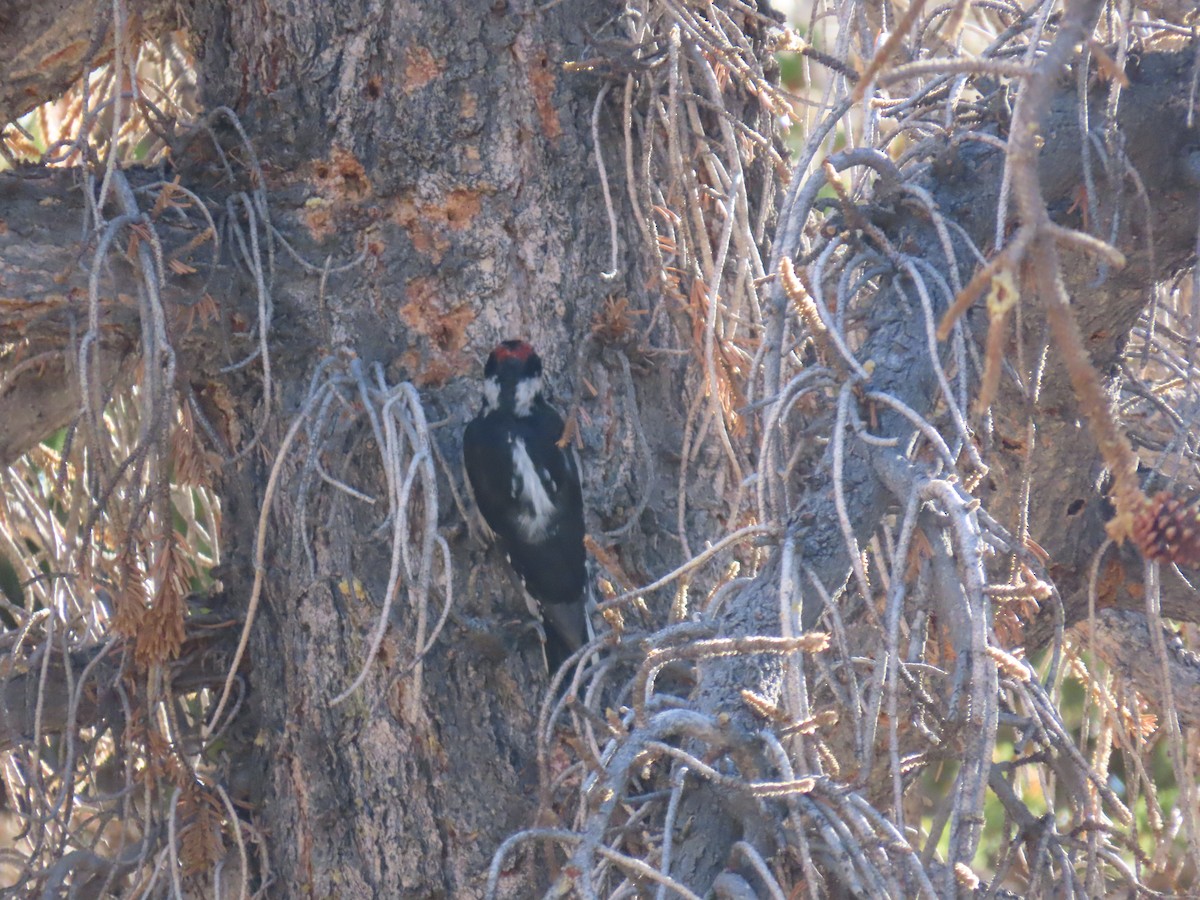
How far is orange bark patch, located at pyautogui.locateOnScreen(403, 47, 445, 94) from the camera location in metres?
2.36

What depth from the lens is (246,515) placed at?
→ 8.26 ft

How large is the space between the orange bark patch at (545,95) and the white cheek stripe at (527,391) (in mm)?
492

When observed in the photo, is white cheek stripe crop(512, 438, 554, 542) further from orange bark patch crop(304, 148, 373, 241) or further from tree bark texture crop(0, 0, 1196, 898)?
orange bark patch crop(304, 148, 373, 241)

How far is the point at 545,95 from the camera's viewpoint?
2410mm

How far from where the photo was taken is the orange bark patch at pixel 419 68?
2359 millimetres

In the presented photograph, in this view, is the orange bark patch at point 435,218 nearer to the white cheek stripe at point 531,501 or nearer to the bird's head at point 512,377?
the bird's head at point 512,377

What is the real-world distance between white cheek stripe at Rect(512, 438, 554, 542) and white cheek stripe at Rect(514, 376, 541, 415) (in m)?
0.17

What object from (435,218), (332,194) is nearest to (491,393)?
(435,218)

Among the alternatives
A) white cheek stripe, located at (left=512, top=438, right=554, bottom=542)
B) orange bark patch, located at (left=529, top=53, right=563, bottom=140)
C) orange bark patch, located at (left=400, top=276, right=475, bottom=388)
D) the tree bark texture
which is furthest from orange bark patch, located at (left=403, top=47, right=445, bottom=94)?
white cheek stripe, located at (left=512, top=438, right=554, bottom=542)

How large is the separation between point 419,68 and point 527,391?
0.68 m

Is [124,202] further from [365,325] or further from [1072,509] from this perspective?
[1072,509]

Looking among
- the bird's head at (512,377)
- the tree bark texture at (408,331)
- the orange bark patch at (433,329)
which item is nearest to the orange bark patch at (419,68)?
the tree bark texture at (408,331)

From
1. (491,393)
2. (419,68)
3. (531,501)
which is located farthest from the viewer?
(531,501)

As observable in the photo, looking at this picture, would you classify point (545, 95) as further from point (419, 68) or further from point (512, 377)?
point (512, 377)
